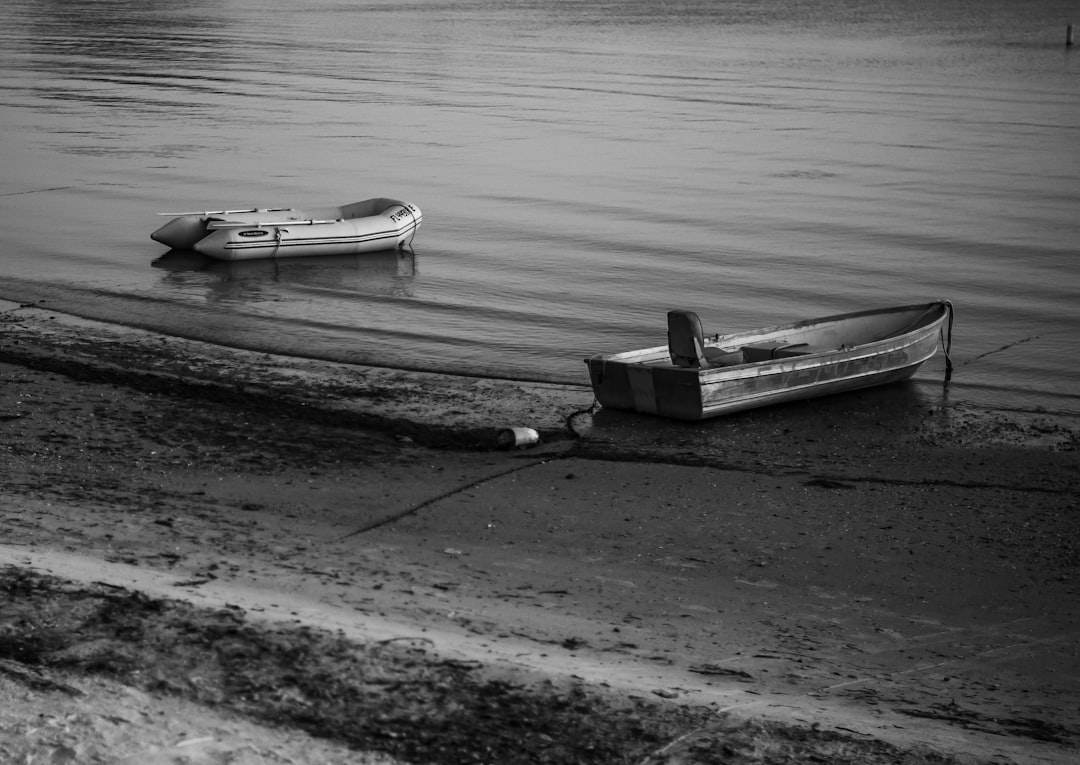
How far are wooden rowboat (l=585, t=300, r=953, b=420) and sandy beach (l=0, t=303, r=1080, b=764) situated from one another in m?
0.27

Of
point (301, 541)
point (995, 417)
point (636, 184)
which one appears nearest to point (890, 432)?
point (995, 417)

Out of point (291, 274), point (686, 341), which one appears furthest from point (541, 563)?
point (291, 274)

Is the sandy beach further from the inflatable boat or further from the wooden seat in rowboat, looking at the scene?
the inflatable boat

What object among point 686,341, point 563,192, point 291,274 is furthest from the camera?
point 563,192

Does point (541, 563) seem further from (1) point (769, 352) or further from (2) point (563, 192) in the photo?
A: (2) point (563, 192)

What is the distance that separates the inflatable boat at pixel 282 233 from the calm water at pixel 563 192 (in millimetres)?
313

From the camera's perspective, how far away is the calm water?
18906 millimetres

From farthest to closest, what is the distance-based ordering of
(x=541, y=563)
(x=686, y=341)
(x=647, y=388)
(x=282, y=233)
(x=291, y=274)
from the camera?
(x=282, y=233) < (x=291, y=274) < (x=686, y=341) < (x=647, y=388) < (x=541, y=563)

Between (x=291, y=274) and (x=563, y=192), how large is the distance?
8756 millimetres

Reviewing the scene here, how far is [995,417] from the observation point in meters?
14.8

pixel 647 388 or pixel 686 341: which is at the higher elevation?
pixel 686 341

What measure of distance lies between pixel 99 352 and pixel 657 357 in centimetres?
661

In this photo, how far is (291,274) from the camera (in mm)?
22156

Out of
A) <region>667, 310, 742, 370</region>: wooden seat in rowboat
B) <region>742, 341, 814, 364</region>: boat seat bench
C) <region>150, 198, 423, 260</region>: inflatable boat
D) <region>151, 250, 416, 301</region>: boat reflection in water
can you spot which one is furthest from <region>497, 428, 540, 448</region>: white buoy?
<region>150, 198, 423, 260</region>: inflatable boat
